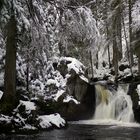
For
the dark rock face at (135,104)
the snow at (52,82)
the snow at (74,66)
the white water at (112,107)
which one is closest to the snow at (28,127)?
the white water at (112,107)

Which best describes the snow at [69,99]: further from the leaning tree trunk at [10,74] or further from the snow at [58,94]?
the leaning tree trunk at [10,74]

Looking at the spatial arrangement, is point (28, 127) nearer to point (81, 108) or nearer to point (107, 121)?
point (107, 121)

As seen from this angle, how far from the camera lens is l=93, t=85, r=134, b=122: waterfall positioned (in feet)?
71.8

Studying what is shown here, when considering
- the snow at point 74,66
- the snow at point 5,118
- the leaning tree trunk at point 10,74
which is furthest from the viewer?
the snow at point 74,66

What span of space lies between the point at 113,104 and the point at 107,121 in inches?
81.3

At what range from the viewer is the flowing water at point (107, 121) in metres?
15.0

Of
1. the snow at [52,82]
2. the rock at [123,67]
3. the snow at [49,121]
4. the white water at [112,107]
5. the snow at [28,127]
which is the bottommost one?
the snow at [28,127]

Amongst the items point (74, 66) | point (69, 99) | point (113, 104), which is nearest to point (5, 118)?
point (69, 99)

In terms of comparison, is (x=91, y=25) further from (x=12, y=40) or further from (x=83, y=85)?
(x=83, y=85)

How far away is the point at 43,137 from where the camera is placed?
13.9 metres

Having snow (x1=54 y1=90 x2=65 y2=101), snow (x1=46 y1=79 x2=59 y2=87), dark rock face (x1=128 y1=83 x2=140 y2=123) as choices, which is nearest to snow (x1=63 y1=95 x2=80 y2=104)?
snow (x1=54 y1=90 x2=65 y2=101)

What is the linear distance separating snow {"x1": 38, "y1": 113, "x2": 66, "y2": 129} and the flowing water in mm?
449

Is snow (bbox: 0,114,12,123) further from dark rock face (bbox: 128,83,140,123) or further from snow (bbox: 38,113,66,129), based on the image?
dark rock face (bbox: 128,83,140,123)

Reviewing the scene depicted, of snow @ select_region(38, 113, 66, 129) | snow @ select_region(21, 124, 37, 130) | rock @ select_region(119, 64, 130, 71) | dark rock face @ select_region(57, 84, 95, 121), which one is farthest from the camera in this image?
rock @ select_region(119, 64, 130, 71)
